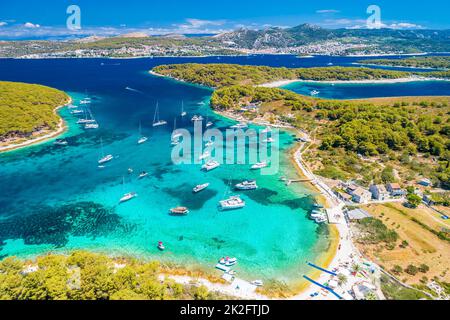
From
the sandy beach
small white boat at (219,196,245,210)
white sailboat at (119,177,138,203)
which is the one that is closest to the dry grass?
small white boat at (219,196,245,210)

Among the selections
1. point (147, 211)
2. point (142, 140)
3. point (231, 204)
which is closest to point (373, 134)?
point (231, 204)

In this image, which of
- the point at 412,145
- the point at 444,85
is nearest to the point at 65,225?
the point at 412,145

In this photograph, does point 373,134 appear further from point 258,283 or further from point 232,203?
point 258,283

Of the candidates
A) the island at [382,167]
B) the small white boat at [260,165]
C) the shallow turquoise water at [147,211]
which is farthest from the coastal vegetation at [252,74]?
the small white boat at [260,165]

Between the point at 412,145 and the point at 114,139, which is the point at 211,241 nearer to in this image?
the point at 114,139

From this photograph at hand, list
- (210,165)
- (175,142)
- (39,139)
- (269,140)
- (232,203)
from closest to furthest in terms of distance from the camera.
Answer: (232,203) < (210,165) < (175,142) < (39,139) < (269,140)

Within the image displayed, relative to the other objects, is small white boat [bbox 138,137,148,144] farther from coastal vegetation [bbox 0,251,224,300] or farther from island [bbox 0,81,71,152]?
coastal vegetation [bbox 0,251,224,300]

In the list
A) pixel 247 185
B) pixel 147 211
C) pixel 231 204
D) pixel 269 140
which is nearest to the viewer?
pixel 147 211
